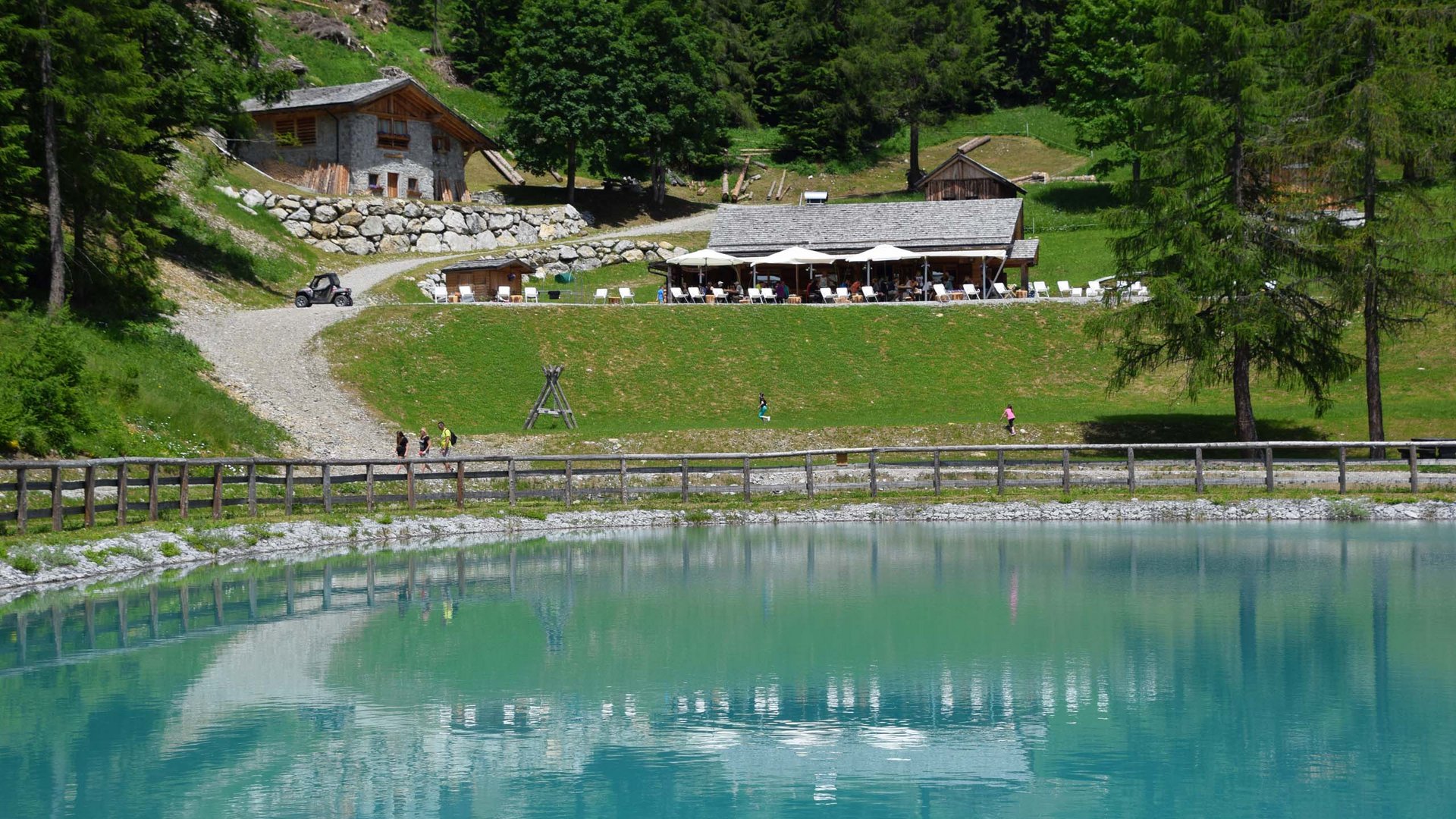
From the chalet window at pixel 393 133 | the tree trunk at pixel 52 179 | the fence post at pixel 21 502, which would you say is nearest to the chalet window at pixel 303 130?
the chalet window at pixel 393 133

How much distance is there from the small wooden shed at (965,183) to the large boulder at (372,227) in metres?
32.7

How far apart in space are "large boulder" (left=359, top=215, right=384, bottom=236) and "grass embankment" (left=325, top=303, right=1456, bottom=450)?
Result: 758 inches

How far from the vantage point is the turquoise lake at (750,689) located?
11.5m

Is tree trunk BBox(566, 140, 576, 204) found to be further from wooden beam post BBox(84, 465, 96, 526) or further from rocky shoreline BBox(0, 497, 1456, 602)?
wooden beam post BBox(84, 465, 96, 526)

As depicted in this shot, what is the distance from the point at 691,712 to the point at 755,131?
97470 mm

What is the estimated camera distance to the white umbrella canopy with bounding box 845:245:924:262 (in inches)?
2479

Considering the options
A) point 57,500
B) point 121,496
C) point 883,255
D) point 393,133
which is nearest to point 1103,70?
point 883,255

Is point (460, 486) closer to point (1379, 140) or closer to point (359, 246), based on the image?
point (1379, 140)

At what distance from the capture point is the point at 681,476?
111 feet

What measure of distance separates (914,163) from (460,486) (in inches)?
2765

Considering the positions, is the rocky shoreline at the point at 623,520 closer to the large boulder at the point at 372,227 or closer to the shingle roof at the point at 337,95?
the large boulder at the point at 372,227

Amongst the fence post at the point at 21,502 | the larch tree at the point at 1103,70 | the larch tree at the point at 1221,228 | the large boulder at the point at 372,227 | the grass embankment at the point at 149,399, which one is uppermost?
the larch tree at the point at 1103,70

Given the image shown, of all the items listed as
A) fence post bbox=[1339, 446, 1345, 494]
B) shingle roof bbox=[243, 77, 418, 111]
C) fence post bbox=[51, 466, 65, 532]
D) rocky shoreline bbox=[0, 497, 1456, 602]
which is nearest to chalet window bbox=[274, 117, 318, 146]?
shingle roof bbox=[243, 77, 418, 111]

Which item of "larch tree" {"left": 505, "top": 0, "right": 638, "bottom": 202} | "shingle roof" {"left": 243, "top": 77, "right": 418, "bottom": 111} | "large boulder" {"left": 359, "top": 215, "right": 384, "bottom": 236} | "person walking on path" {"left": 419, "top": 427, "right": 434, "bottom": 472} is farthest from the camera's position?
"larch tree" {"left": 505, "top": 0, "right": 638, "bottom": 202}
